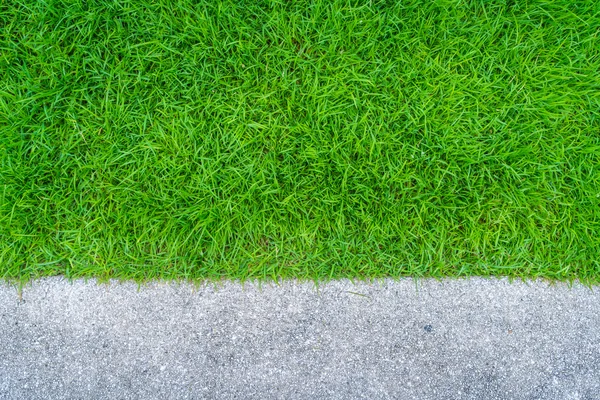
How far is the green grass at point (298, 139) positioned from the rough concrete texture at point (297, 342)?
11 cm

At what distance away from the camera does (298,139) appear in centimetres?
191

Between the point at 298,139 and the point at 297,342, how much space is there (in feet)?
3.07

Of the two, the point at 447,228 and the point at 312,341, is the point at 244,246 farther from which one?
the point at 447,228

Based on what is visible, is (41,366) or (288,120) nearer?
(41,366)

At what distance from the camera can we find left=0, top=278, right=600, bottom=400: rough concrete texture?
1.80m

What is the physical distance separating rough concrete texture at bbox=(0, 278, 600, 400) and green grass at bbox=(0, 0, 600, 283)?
0.11m

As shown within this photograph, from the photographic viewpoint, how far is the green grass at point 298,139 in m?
1.88

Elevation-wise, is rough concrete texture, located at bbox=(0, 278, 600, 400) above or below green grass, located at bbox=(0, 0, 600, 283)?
below

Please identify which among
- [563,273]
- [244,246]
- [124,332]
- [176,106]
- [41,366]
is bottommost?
[41,366]

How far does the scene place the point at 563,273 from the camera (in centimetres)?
192

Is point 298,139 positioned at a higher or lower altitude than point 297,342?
higher

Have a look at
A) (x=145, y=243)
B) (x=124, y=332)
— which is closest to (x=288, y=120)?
(x=145, y=243)

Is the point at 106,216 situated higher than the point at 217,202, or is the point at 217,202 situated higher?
the point at 217,202

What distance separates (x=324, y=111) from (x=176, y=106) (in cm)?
70
